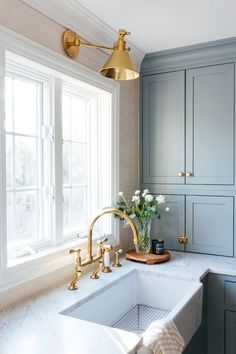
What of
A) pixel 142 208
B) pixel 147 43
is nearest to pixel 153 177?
pixel 142 208

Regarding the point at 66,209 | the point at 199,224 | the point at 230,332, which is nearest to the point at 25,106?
the point at 66,209

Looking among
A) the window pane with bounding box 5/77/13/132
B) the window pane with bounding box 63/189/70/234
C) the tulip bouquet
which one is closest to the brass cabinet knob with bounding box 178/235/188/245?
the tulip bouquet

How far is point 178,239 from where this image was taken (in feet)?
7.66

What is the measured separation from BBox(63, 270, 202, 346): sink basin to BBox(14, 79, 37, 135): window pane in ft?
2.90

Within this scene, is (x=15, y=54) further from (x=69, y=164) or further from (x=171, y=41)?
(x=171, y=41)

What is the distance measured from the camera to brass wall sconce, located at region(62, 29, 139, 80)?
4.43ft

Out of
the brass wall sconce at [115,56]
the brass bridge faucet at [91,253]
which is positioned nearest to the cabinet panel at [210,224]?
the brass bridge faucet at [91,253]

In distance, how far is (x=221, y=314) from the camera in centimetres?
194

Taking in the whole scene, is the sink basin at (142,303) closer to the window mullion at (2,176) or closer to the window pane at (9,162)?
the window mullion at (2,176)

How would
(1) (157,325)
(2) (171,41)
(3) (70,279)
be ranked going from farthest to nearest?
(2) (171,41), (3) (70,279), (1) (157,325)

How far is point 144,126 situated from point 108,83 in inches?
20.1

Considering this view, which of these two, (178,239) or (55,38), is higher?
(55,38)

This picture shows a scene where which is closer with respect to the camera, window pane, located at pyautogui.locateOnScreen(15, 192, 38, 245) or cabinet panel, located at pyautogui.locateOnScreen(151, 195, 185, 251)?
window pane, located at pyautogui.locateOnScreen(15, 192, 38, 245)

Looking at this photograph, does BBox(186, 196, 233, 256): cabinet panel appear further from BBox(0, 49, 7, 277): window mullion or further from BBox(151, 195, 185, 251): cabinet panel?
BBox(0, 49, 7, 277): window mullion
